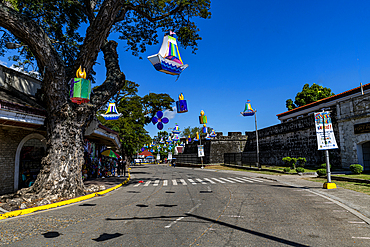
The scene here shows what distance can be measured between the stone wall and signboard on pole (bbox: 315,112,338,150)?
38.9ft

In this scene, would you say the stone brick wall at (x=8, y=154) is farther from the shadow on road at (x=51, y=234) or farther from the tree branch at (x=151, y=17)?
the tree branch at (x=151, y=17)

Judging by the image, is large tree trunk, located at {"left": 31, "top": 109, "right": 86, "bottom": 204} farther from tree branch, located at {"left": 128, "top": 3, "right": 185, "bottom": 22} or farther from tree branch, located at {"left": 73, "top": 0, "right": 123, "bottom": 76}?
tree branch, located at {"left": 128, "top": 3, "right": 185, "bottom": 22}

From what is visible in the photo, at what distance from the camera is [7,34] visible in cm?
1456

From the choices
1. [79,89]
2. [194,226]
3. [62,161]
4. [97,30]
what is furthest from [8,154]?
[194,226]

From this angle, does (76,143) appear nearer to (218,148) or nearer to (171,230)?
(171,230)

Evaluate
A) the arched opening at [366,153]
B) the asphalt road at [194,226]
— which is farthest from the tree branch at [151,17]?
the arched opening at [366,153]

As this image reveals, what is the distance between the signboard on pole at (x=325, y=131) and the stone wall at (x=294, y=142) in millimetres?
11861

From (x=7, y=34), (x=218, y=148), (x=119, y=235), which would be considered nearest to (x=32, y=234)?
(x=119, y=235)

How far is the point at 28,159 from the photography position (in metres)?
13.2

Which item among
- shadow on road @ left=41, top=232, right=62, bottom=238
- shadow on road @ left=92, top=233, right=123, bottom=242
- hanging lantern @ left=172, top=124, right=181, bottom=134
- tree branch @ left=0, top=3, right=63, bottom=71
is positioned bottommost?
shadow on road @ left=41, top=232, right=62, bottom=238

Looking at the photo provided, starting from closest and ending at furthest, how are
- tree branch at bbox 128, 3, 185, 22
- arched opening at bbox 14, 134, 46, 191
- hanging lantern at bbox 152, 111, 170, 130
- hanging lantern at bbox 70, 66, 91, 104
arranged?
hanging lantern at bbox 70, 66, 91, 104, arched opening at bbox 14, 134, 46, 191, tree branch at bbox 128, 3, 185, 22, hanging lantern at bbox 152, 111, 170, 130

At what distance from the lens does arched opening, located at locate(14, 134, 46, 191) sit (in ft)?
40.5

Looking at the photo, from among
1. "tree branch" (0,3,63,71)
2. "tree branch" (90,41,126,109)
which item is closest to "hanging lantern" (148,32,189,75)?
"tree branch" (90,41,126,109)

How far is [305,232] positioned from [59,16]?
60.0 ft
